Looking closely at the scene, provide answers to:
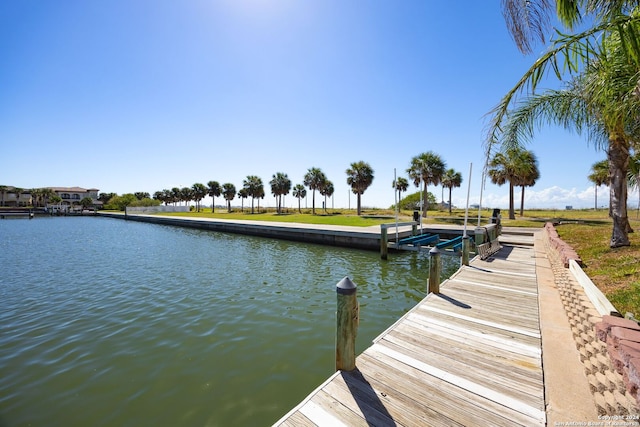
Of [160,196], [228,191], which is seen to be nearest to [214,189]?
[228,191]

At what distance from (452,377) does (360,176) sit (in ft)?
146

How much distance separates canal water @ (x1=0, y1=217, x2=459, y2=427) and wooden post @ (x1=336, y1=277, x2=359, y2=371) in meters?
1.13

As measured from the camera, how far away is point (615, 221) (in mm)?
8938

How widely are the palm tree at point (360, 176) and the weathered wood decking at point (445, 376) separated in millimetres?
42008

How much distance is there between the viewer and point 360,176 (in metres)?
46.9

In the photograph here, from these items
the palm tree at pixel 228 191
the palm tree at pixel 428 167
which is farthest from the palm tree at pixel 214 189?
the palm tree at pixel 428 167

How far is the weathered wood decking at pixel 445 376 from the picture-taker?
280cm

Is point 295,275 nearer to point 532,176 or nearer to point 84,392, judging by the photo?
point 84,392

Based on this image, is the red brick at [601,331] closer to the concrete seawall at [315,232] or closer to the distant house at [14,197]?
the concrete seawall at [315,232]

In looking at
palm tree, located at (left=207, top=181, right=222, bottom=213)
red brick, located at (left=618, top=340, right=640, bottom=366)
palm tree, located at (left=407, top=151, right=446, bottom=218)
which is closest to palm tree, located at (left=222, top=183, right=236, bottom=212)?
palm tree, located at (left=207, top=181, right=222, bottom=213)

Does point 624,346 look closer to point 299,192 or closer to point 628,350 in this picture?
point 628,350

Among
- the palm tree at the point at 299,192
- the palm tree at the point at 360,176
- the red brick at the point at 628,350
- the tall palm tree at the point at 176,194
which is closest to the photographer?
the red brick at the point at 628,350

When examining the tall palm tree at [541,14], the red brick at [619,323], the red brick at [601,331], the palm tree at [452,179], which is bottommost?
the red brick at [601,331]

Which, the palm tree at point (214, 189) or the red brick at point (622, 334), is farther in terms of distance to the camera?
the palm tree at point (214, 189)
